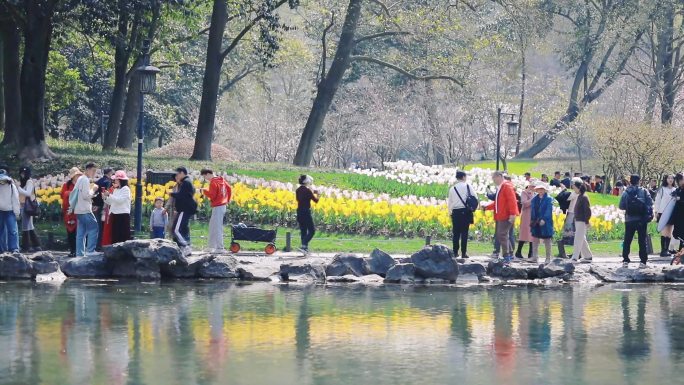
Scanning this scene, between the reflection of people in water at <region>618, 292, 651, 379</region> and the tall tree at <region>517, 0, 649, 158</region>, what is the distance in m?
45.6

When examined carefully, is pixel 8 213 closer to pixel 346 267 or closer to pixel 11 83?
pixel 346 267

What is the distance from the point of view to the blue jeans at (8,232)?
75.5 ft

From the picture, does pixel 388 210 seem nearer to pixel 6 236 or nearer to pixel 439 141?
pixel 6 236

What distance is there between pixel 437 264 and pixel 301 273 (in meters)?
2.33

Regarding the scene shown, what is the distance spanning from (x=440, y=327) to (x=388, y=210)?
455 inches

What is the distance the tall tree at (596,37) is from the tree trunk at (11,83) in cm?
3490

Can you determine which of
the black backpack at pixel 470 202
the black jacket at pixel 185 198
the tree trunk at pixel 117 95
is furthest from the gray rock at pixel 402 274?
the tree trunk at pixel 117 95

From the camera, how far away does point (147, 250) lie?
22.0 metres

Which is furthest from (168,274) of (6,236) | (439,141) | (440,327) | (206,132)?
(439,141)

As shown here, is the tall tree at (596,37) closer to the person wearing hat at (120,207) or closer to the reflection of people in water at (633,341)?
the person wearing hat at (120,207)

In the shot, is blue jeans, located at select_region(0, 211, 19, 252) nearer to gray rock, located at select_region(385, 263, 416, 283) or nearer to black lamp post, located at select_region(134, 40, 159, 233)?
black lamp post, located at select_region(134, 40, 159, 233)

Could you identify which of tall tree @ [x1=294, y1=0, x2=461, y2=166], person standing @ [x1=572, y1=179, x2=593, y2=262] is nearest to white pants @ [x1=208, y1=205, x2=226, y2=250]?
person standing @ [x1=572, y1=179, x2=593, y2=262]

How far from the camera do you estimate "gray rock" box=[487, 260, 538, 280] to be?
22906 mm

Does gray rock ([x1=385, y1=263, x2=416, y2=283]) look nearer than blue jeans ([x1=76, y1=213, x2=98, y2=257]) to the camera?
Yes
